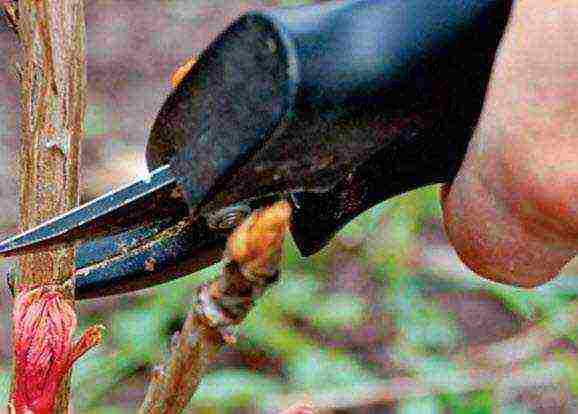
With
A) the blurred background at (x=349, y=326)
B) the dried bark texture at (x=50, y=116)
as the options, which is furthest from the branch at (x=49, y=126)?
the blurred background at (x=349, y=326)

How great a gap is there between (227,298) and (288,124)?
0.10m

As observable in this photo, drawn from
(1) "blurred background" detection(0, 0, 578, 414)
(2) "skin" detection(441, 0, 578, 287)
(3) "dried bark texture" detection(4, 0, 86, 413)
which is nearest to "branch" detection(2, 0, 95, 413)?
(3) "dried bark texture" detection(4, 0, 86, 413)

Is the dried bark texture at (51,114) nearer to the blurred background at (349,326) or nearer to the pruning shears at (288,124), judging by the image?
the pruning shears at (288,124)

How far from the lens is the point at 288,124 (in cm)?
60

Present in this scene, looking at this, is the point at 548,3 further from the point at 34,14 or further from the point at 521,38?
the point at 34,14

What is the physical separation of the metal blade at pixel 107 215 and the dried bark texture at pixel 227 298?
5cm

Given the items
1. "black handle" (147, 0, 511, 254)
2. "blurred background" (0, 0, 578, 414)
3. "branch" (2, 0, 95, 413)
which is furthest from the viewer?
"blurred background" (0, 0, 578, 414)

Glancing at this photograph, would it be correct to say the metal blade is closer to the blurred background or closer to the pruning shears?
the pruning shears

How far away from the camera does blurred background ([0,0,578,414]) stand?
4.98ft

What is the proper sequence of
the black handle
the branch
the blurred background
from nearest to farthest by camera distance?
the black handle
the branch
the blurred background

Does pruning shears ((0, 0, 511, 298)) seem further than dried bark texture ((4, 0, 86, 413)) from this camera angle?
No

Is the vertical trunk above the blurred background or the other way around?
above

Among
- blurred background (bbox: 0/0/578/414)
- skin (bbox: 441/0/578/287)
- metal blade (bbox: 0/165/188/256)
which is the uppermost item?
metal blade (bbox: 0/165/188/256)

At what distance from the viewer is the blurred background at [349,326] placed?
1517 mm
